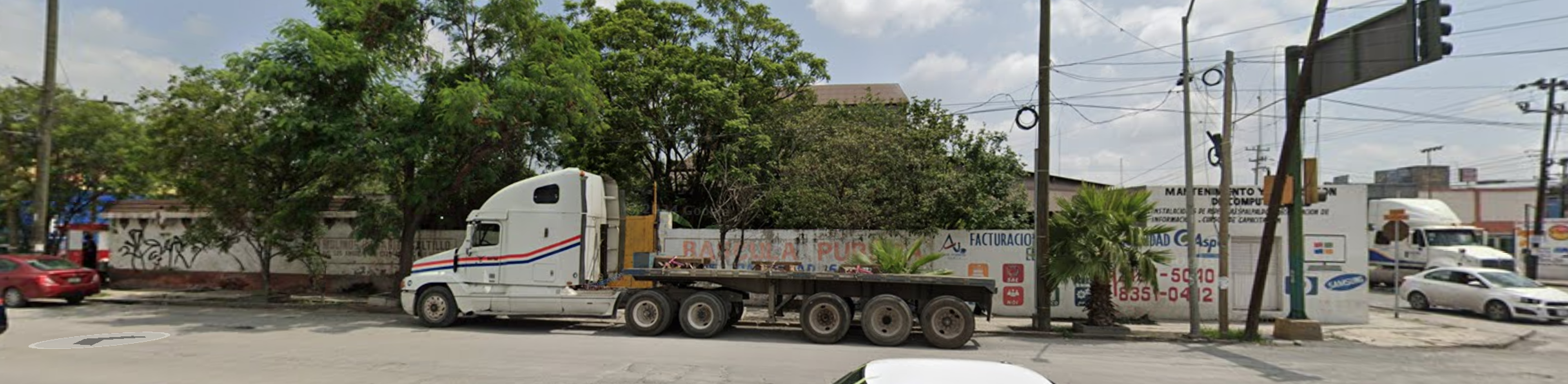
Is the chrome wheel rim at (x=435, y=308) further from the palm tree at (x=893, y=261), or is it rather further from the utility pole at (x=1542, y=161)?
the utility pole at (x=1542, y=161)

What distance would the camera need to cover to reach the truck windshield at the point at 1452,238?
29078 mm

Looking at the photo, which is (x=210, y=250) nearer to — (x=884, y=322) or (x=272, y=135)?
(x=272, y=135)

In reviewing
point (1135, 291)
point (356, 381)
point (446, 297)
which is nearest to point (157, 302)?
point (446, 297)

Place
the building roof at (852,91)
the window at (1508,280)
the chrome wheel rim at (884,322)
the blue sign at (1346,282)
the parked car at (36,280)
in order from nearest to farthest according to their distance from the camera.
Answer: the chrome wheel rim at (884,322) < the blue sign at (1346,282) < the parked car at (36,280) < the window at (1508,280) < the building roof at (852,91)

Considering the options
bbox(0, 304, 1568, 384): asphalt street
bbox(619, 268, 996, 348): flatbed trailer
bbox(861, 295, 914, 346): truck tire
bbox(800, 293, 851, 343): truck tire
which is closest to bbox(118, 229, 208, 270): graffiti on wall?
bbox(0, 304, 1568, 384): asphalt street

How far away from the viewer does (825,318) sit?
12719 millimetres

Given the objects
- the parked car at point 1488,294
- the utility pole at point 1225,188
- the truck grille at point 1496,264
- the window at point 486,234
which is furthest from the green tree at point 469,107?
the truck grille at point 1496,264

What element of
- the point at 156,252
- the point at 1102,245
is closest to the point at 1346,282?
the point at 1102,245

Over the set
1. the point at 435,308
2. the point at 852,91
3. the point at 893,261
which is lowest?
the point at 435,308

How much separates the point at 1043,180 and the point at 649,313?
7739mm

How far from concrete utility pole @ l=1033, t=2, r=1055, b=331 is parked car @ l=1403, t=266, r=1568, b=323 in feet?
38.6

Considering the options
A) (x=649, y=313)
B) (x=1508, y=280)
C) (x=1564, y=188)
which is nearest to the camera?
(x=649, y=313)

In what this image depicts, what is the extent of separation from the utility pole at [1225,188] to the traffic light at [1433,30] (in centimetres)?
322

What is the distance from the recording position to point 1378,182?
76.4m
